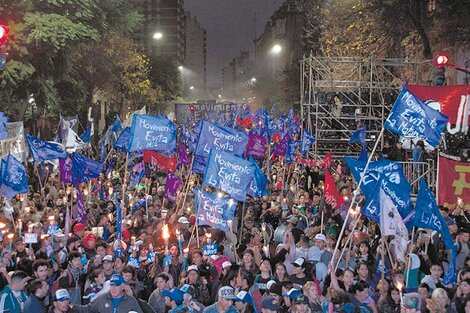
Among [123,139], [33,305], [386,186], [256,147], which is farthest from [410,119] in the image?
[123,139]

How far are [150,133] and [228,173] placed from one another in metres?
3.38

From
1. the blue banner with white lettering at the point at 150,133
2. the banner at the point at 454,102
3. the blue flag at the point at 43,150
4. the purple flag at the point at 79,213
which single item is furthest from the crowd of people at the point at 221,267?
the banner at the point at 454,102

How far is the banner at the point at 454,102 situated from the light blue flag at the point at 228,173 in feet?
15.0

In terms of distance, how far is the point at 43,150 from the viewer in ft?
52.2

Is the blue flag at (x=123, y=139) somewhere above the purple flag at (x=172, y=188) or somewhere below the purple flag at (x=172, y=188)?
above

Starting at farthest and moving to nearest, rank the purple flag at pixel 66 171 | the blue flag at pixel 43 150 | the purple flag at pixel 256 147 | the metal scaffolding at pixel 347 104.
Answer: the metal scaffolding at pixel 347 104 < the purple flag at pixel 256 147 < the blue flag at pixel 43 150 < the purple flag at pixel 66 171

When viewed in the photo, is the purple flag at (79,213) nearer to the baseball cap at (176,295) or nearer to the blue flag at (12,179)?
the blue flag at (12,179)

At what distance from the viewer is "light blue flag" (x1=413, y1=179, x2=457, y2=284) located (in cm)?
845

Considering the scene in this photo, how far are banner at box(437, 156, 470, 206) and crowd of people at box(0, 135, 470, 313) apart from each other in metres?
0.41

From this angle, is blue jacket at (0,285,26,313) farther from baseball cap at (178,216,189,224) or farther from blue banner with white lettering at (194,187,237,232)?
baseball cap at (178,216,189,224)

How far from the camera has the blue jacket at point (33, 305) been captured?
7.39 m

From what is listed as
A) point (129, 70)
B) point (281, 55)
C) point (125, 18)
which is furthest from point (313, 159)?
point (281, 55)

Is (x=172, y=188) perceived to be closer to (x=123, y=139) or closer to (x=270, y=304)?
(x=123, y=139)

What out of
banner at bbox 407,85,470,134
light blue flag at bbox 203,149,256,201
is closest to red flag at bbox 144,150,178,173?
light blue flag at bbox 203,149,256,201
